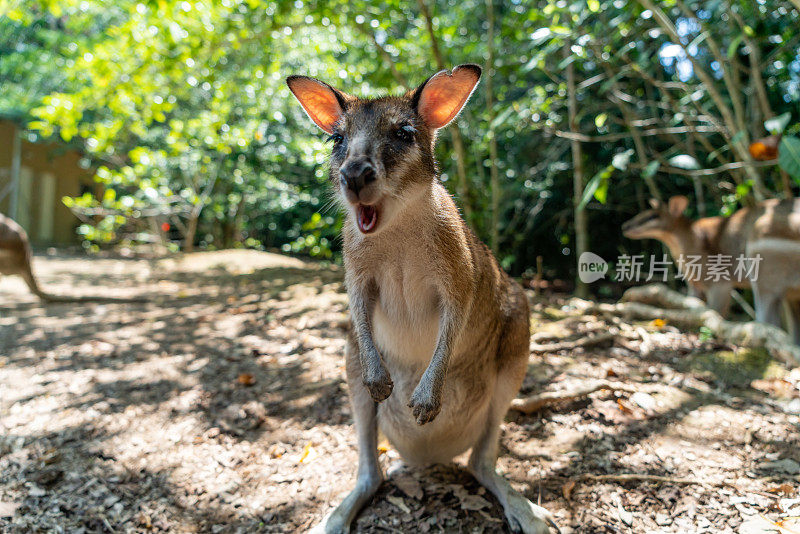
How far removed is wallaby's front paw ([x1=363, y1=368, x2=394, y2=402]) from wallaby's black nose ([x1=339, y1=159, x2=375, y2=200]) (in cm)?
68

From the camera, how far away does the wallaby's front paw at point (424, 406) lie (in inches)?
69.8

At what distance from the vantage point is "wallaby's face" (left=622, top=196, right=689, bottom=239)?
200 inches

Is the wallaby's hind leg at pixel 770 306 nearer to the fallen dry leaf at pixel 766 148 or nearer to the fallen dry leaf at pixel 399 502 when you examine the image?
the fallen dry leaf at pixel 766 148

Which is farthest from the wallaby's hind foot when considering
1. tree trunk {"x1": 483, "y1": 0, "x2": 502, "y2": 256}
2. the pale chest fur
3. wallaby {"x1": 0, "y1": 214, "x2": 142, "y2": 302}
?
wallaby {"x1": 0, "y1": 214, "x2": 142, "y2": 302}

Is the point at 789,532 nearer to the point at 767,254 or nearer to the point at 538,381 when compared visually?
the point at 538,381

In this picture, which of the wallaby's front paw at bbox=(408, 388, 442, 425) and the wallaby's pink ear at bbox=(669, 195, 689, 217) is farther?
the wallaby's pink ear at bbox=(669, 195, 689, 217)

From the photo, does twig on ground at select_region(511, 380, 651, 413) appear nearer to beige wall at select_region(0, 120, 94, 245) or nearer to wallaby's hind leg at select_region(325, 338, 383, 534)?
wallaby's hind leg at select_region(325, 338, 383, 534)

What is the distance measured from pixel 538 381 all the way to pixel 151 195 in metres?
6.81

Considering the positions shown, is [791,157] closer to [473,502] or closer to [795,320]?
[795,320]

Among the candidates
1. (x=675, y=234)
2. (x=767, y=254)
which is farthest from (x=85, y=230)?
(x=767, y=254)

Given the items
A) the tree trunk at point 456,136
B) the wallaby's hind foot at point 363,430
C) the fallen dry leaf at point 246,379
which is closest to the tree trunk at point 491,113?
the tree trunk at point 456,136

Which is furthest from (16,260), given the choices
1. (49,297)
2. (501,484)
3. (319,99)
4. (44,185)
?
(44,185)

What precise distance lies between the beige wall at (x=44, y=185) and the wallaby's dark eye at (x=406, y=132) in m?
14.5

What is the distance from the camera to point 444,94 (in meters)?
1.96
